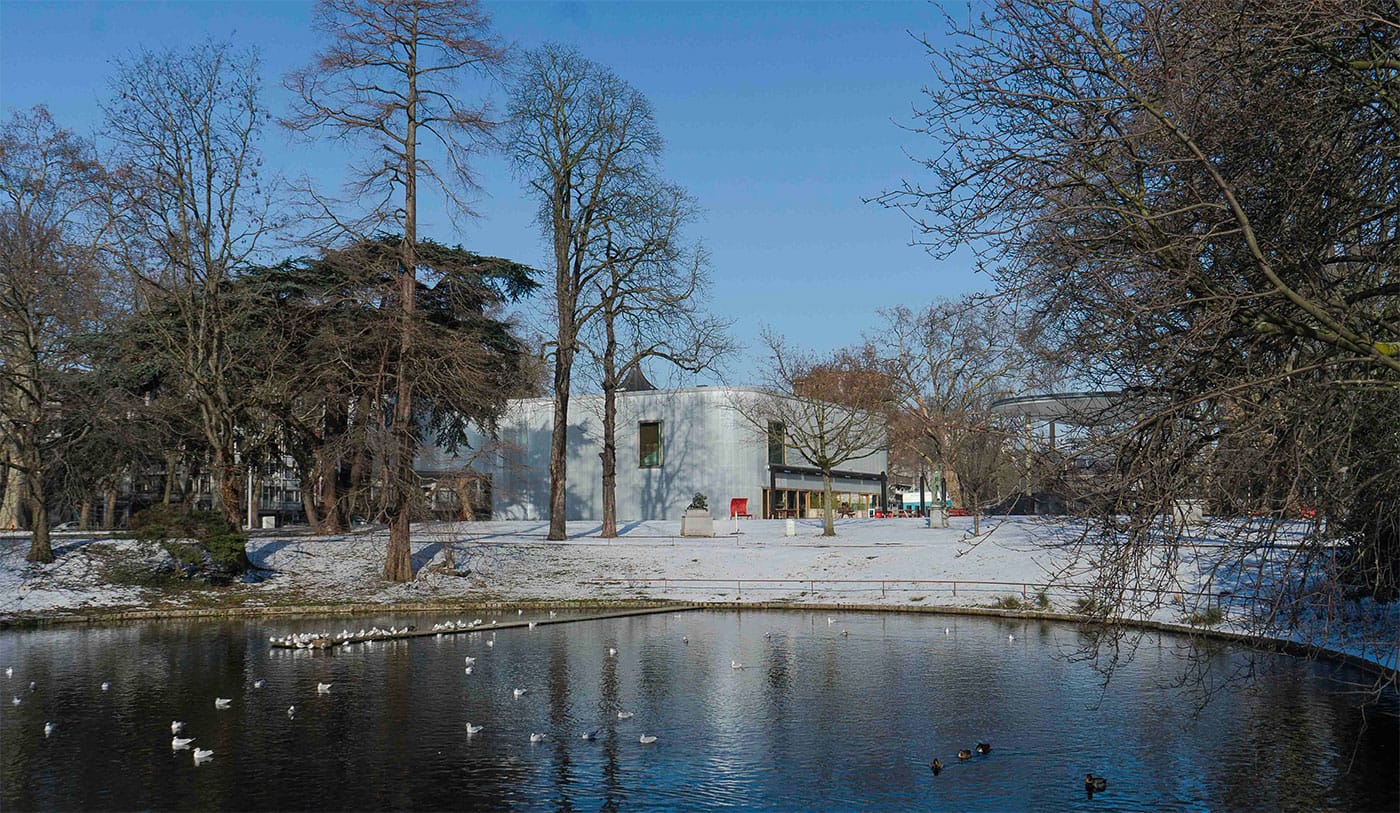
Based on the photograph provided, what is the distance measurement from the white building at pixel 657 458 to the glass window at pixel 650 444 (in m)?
0.06

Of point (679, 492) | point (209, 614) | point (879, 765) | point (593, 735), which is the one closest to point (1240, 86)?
point (879, 765)

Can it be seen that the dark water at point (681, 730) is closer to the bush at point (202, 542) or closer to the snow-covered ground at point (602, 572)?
the snow-covered ground at point (602, 572)

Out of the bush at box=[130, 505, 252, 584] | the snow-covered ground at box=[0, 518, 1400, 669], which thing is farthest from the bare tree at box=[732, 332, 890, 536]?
the bush at box=[130, 505, 252, 584]

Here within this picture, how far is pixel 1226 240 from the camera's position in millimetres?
10312

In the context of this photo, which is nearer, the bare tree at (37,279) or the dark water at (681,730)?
the dark water at (681,730)

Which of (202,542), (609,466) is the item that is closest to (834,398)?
(609,466)

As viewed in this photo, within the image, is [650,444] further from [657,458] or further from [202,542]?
[202,542]

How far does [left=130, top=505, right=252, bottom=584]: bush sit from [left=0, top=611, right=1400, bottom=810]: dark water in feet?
28.8

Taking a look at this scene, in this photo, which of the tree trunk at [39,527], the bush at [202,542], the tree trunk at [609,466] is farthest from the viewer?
the tree trunk at [609,466]

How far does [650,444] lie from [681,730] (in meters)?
48.4

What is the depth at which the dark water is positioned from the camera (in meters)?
13.0

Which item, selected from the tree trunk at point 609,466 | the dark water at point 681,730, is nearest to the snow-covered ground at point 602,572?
the tree trunk at point 609,466

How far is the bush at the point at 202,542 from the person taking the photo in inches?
1340

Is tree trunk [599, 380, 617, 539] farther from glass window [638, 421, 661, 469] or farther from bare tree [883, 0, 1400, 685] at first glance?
bare tree [883, 0, 1400, 685]
